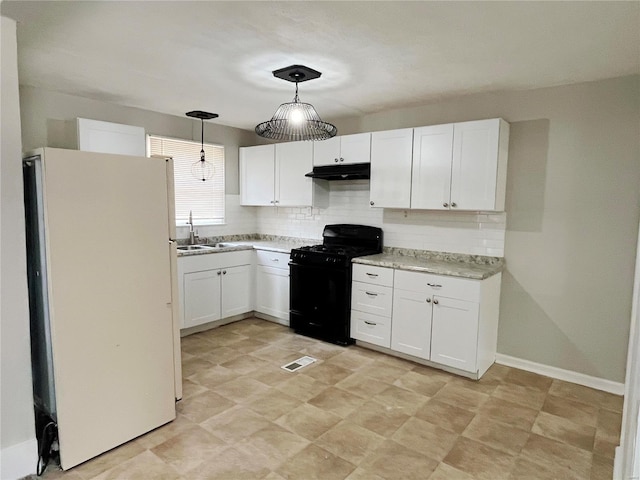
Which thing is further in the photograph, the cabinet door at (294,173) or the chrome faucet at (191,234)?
the chrome faucet at (191,234)

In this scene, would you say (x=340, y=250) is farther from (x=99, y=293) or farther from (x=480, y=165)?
(x=99, y=293)

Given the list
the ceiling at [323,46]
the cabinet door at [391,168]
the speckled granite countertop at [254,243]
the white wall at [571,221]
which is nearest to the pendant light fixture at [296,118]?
the ceiling at [323,46]

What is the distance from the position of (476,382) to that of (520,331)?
66cm

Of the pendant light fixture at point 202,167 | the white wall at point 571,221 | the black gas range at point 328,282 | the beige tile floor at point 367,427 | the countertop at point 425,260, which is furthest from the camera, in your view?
the pendant light fixture at point 202,167

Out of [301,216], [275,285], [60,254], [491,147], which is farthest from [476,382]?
[60,254]

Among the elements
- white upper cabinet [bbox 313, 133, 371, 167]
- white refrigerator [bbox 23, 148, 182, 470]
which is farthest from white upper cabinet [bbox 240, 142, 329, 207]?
white refrigerator [bbox 23, 148, 182, 470]

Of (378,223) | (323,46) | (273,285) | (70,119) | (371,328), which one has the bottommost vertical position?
(371,328)

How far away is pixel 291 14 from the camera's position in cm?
200

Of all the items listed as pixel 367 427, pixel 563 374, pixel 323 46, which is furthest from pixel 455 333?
pixel 323 46

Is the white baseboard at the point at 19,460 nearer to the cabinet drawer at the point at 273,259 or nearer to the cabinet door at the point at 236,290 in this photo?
the cabinet door at the point at 236,290

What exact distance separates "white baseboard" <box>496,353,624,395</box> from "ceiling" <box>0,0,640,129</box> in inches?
93.6

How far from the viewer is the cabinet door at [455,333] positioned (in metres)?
3.16

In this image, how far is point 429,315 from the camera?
3377mm

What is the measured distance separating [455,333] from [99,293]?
2.68 meters
